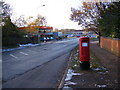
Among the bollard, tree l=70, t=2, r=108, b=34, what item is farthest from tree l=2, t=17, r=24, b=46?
the bollard

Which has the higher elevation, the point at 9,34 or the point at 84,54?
the point at 9,34

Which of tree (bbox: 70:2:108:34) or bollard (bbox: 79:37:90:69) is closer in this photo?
bollard (bbox: 79:37:90:69)

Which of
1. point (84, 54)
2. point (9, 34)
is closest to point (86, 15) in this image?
point (9, 34)

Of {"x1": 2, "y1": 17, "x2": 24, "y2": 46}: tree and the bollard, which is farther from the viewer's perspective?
{"x1": 2, "y1": 17, "x2": 24, "y2": 46}: tree

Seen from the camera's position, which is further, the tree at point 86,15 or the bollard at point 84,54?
the tree at point 86,15

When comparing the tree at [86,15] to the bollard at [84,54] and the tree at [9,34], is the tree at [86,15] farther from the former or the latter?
the bollard at [84,54]

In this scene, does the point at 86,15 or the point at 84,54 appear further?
the point at 86,15

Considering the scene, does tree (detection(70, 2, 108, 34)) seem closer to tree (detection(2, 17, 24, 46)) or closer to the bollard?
tree (detection(2, 17, 24, 46))

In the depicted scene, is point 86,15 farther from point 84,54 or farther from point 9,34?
point 84,54

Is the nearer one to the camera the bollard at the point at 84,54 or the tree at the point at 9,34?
the bollard at the point at 84,54

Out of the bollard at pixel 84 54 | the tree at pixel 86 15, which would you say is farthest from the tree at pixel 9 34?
the bollard at pixel 84 54

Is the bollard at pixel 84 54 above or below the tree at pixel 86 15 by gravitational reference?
below

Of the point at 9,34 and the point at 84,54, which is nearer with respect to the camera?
the point at 84,54

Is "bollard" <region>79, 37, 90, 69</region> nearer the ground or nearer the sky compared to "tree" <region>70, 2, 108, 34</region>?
nearer the ground
